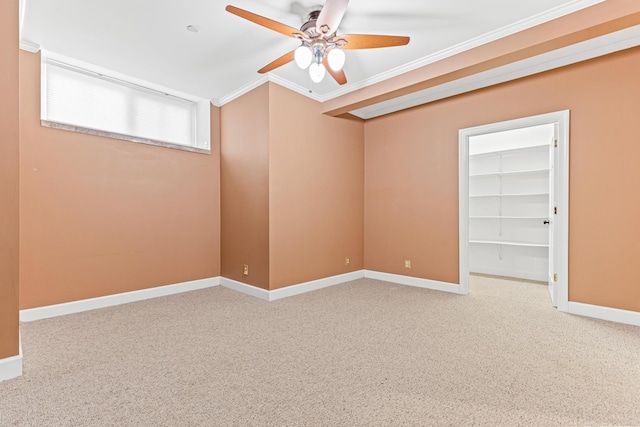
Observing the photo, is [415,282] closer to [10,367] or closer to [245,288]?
[245,288]

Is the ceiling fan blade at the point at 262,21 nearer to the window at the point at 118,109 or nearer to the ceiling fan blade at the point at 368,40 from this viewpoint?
the ceiling fan blade at the point at 368,40

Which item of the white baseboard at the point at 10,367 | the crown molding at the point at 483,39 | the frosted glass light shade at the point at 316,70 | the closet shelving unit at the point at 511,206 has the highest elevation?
the crown molding at the point at 483,39

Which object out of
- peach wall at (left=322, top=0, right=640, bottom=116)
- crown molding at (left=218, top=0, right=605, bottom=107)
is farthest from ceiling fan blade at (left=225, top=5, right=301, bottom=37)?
peach wall at (left=322, top=0, right=640, bottom=116)

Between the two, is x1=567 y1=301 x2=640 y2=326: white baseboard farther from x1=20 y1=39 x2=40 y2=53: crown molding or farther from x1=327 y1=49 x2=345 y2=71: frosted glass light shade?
x1=20 y1=39 x2=40 y2=53: crown molding

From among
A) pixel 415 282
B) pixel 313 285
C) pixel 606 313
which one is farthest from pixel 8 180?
pixel 606 313

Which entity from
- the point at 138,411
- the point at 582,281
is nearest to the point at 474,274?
the point at 582,281

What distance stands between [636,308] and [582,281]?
43 centimetres

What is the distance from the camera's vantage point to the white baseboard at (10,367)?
1.93m

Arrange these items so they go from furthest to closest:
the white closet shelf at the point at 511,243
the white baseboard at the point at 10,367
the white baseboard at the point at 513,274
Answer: the white baseboard at the point at 513,274, the white closet shelf at the point at 511,243, the white baseboard at the point at 10,367

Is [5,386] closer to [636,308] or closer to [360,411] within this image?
[360,411]

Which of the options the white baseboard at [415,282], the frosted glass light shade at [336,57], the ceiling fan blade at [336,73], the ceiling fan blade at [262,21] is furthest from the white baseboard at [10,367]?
the white baseboard at [415,282]

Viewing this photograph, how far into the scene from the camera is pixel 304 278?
4.25 metres

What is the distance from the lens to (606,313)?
120 inches

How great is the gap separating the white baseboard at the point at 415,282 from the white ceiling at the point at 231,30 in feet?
9.10
